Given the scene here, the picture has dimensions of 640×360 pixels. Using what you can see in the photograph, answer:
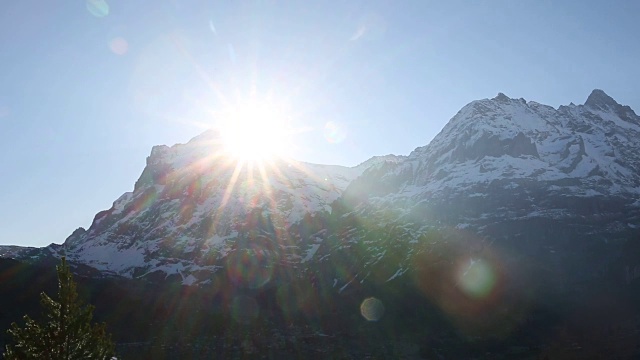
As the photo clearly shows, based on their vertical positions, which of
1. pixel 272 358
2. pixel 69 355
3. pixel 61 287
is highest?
pixel 61 287

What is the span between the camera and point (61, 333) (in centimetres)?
3181

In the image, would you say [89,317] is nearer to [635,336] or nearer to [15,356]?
[15,356]

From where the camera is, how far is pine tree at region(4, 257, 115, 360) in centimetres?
3119

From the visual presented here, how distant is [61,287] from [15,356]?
14.3ft

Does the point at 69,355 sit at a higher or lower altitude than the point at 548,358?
higher

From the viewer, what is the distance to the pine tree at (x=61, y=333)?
31188 millimetres

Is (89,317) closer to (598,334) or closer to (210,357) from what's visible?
(210,357)

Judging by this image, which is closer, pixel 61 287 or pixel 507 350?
pixel 61 287

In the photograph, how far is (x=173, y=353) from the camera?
199 metres

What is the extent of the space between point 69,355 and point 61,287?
4.06 meters

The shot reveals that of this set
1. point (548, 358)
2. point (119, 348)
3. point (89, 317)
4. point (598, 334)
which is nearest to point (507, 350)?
point (548, 358)

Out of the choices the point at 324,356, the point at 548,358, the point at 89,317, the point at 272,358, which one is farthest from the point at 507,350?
the point at 89,317

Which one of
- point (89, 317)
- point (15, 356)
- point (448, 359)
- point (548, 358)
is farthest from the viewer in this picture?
point (448, 359)

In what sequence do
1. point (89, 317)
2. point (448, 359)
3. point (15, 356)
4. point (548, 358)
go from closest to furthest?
1. point (15, 356)
2. point (89, 317)
3. point (548, 358)
4. point (448, 359)
